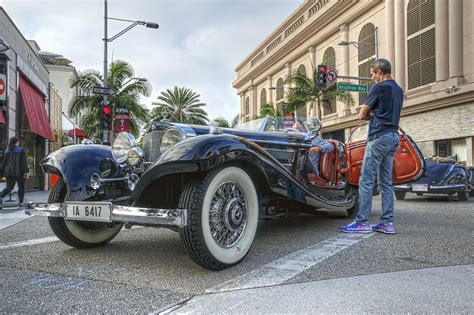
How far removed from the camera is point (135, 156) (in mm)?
3758

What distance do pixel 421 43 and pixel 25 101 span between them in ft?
62.7

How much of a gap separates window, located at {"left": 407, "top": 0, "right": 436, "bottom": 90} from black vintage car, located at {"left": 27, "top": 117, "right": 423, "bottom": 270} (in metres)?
18.0

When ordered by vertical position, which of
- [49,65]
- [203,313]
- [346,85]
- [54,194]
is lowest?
[203,313]

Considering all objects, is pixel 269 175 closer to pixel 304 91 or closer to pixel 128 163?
pixel 128 163

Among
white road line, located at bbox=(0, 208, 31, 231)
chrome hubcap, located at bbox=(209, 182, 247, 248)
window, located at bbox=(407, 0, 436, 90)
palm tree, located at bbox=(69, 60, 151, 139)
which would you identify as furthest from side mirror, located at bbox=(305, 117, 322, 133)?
palm tree, located at bbox=(69, 60, 151, 139)

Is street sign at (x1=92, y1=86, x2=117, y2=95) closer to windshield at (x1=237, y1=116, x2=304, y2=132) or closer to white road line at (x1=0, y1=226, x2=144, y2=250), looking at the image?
windshield at (x1=237, y1=116, x2=304, y2=132)

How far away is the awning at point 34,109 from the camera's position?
1487 cm

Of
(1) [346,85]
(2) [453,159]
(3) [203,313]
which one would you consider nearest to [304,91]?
(1) [346,85]

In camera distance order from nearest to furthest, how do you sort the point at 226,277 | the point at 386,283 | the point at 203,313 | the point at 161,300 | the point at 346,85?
the point at 203,313
the point at 161,300
the point at 386,283
the point at 226,277
the point at 346,85

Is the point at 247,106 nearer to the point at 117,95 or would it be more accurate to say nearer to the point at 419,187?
the point at 117,95

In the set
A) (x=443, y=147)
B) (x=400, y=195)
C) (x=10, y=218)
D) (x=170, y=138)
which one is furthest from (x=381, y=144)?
(x=443, y=147)

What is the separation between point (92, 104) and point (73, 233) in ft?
75.4

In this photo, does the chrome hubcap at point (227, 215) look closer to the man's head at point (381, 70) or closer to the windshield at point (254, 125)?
the windshield at point (254, 125)

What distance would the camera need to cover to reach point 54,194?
12.5 feet
